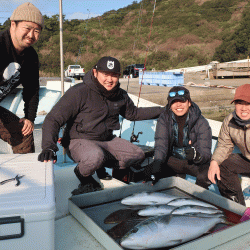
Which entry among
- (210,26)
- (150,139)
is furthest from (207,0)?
(150,139)

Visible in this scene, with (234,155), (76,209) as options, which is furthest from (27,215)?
(234,155)

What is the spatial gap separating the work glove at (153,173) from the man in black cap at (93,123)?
0.37 meters

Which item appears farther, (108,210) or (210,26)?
(210,26)

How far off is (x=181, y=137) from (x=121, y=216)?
1269 mm

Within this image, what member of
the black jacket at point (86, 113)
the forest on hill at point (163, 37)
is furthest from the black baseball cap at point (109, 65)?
the forest on hill at point (163, 37)

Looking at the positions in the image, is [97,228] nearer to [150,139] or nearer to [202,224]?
[202,224]

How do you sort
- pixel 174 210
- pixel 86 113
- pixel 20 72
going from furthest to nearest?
pixel 20 72 < pixel 86 113 < pixel 174 210

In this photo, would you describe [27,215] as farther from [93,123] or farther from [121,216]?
[93,123]

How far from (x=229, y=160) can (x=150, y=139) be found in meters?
1.66

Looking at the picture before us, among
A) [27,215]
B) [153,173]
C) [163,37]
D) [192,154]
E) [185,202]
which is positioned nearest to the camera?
[27,215]

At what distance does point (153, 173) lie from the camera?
2311 millimetres

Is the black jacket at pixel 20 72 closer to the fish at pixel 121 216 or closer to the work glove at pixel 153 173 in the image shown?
the work glove at pixel 153 173

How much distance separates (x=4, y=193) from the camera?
131 cm

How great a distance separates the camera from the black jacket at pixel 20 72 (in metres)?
2.46
